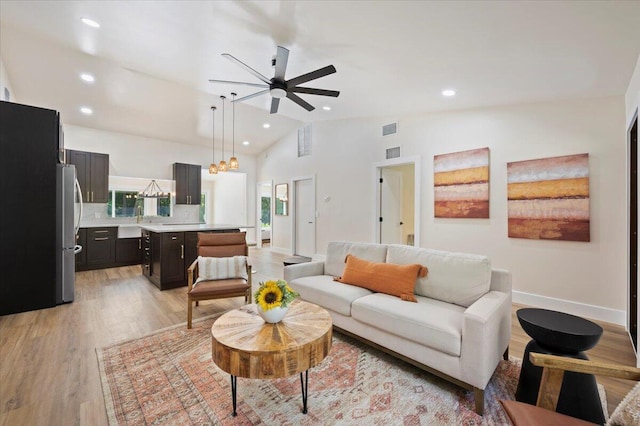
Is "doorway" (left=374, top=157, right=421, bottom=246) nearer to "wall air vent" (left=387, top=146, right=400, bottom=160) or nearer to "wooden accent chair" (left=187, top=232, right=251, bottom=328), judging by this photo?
"wall air vent" (left=387, top=146, right=400, bottom=160)

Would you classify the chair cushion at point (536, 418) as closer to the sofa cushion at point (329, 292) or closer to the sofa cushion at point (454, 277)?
the sofa cushion at point (454, 277)

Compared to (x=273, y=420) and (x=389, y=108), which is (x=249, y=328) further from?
(x=389, y=108)

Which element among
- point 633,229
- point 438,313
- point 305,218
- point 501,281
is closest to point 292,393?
point 438,313

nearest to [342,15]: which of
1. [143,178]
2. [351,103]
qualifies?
[351,103]

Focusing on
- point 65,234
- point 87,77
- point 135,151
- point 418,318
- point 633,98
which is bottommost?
point 418,318

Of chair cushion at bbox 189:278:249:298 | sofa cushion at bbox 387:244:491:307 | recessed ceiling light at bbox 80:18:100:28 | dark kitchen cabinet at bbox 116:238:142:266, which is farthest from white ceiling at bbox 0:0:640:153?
dark kitchen cabinet at bbox 116:238:142:266

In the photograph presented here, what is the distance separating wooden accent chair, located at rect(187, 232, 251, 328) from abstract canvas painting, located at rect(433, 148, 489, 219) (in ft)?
10.1

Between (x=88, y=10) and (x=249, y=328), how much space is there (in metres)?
3.37

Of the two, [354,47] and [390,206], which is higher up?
[354,47]

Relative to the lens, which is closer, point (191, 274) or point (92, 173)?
point (191, 274)

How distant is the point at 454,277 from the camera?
7.68 ft

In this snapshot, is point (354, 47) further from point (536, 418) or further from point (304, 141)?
point (304, 141)

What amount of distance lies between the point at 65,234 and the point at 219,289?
7.61 feet

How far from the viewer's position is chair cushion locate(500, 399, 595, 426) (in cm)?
110
